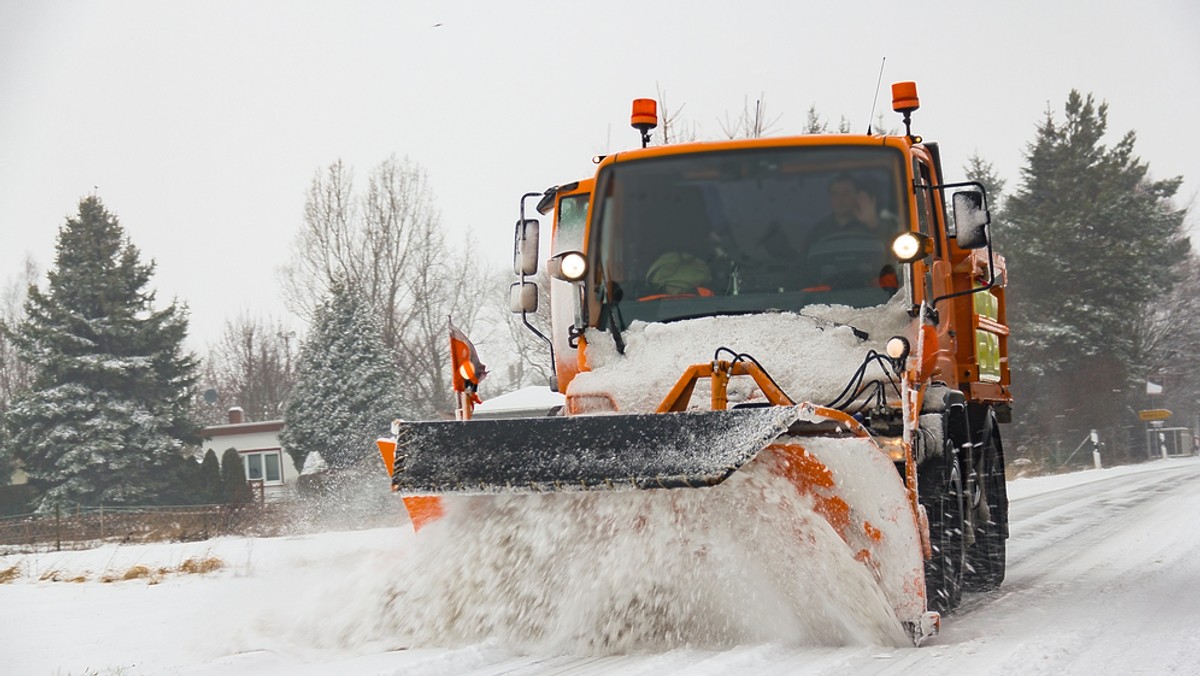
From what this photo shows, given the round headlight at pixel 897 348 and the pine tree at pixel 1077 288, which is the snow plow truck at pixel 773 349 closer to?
the round headlight at pixel 897 348

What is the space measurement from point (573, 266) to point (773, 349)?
1248 millimetres

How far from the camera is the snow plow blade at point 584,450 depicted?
4.80 m

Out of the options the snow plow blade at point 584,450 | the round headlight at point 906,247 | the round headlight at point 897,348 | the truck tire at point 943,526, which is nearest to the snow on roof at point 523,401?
the truck tire at point 943,526

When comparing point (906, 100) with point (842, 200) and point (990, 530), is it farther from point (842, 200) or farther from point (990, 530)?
point (990, 530)

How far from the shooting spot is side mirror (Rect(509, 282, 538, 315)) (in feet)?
23.9

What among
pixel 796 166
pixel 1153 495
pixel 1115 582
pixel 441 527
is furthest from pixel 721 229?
pixel 1153 495

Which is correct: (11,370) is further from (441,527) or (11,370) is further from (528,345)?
(441,527)

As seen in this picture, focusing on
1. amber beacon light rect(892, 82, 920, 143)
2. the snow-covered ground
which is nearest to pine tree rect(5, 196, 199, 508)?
the snow-covered ground

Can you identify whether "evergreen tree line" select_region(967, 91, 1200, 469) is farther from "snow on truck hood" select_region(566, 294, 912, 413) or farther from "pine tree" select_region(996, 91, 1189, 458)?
"snow on truck hood" select_region(566, 294, 912, 413)

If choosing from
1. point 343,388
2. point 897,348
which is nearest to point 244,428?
point 343,388

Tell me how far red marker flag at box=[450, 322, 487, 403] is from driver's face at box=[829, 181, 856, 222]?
6.53 feet

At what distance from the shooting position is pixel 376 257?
38.9 meters

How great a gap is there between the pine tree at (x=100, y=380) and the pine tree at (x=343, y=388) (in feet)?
12.7

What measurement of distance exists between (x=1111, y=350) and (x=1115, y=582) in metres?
32.6
